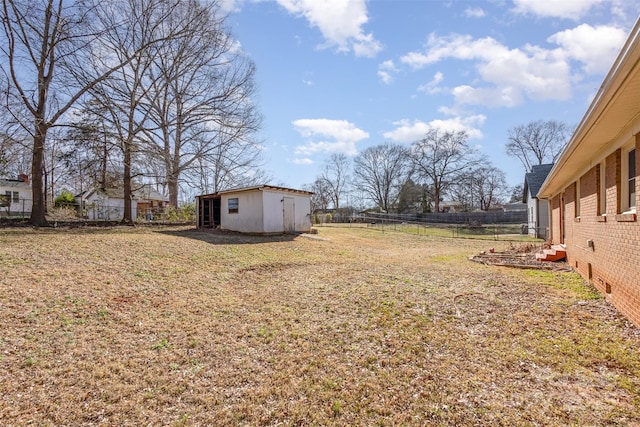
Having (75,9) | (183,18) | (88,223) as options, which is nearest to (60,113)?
(75,9)

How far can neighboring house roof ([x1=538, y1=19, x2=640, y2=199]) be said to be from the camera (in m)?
2.48

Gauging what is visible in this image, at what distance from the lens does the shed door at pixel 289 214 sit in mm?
15914

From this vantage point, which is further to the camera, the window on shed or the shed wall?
the window on shed

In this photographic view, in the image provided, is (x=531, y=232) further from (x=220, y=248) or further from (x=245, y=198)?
(x=220, y=248)

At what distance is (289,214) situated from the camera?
16.2m

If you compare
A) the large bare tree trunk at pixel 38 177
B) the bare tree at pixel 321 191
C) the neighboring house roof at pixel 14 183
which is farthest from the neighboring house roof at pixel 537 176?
the neighboring house roof at pixel 14 183

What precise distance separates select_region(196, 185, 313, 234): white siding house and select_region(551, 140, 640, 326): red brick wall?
36.6 feet

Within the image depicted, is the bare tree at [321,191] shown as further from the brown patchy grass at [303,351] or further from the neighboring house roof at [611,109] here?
the neighboring house roof at [611,109]

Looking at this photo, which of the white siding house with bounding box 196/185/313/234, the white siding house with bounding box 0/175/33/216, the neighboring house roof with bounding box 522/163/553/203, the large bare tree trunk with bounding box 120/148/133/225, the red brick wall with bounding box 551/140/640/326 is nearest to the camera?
the red brick wall with bounding box 551/140/640/326

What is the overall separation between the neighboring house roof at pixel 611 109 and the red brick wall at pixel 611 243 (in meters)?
0.31

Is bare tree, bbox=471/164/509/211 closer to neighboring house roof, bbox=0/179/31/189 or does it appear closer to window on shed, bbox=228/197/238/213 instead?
window on shed, bbox=228/197/238/213

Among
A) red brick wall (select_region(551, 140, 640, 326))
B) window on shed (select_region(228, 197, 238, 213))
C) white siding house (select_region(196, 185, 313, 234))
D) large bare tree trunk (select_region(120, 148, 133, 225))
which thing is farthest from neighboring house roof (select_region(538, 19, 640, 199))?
large bare tree trunk (select_region(120, 148, 133, 225))

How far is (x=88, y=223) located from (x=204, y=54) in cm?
975

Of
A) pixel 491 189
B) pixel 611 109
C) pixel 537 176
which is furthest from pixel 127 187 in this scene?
pixel 491 189
